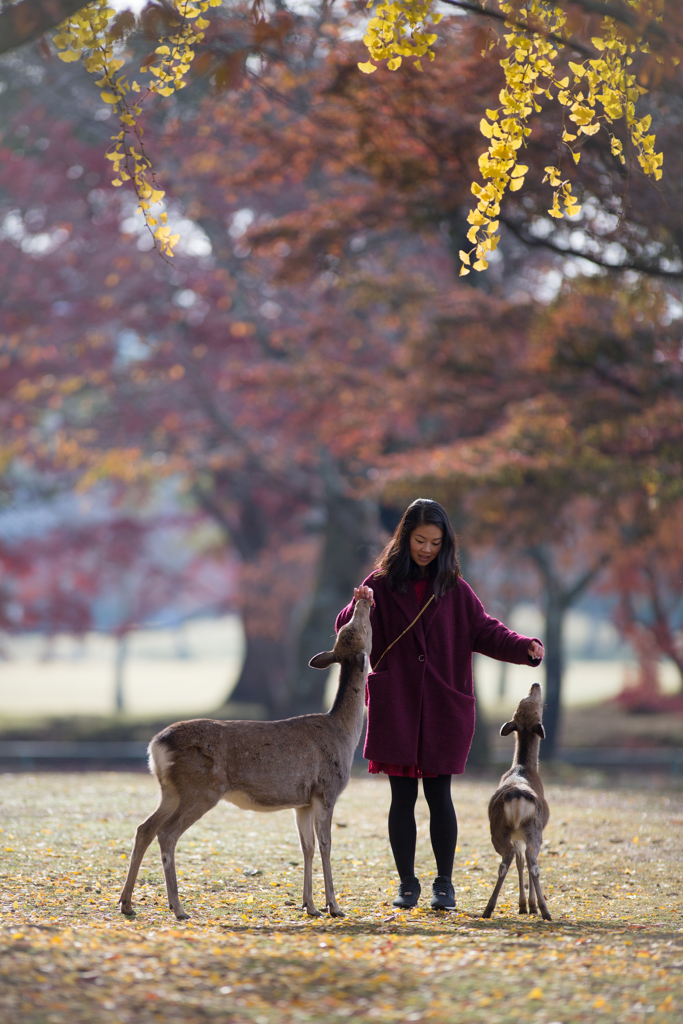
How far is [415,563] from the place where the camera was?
567cm

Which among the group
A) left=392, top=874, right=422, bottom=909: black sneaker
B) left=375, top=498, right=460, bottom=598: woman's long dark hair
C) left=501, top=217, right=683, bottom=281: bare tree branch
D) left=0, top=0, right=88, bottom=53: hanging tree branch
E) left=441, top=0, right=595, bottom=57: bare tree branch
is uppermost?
left=501, top=217, right=683, bottom=281: bare tree branch

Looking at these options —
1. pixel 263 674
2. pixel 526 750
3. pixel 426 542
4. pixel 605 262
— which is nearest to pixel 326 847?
pixel 526 750

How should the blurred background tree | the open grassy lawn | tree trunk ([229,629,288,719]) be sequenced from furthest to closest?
1. tree trunk ([229,629,288,719])
2. the blurred background tree
3. the open grassy lawn

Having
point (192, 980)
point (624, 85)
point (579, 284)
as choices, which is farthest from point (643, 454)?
point (192, 980)

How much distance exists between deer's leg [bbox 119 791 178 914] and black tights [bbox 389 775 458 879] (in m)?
1.10

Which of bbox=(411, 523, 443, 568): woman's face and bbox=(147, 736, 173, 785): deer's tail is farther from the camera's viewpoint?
bbox=(411, 523, 443, 568): woman's face

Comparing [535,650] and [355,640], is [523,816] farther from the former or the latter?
[355,640]

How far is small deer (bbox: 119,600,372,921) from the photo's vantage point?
516cm

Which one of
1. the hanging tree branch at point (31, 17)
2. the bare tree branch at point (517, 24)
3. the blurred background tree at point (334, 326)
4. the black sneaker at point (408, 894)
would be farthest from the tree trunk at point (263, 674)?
the hanging tree branch at point (31, 17)

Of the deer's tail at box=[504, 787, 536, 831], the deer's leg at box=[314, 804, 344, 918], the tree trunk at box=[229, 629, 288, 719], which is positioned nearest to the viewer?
the deer's tail at box=[504, 787, 536, 831]

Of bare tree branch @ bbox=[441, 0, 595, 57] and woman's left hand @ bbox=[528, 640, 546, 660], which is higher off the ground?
bare tree branch @ bbox=[441, 0, 595, 57]

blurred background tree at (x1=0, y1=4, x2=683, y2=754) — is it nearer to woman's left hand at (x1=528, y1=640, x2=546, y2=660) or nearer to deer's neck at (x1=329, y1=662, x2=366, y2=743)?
woman's left hand at (x1=528, y1=640, x2=546, y2=660)

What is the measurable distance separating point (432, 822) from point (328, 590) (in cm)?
1424

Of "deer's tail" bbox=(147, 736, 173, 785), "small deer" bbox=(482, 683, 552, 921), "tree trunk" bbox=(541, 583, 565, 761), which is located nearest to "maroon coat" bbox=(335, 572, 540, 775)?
"small deer" bbox=(482, 683, 552, 921)
